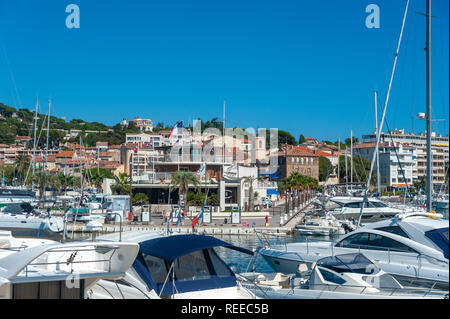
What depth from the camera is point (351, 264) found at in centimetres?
1047

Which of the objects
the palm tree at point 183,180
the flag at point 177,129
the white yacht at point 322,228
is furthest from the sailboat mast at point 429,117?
the flag at point 177,129

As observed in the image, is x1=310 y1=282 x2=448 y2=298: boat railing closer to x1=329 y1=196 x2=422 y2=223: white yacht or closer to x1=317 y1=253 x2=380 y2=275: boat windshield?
x1=317 y1=253 x2=380 y2=275: boat windshield

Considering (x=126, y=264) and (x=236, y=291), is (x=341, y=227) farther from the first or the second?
(x=126, y=264)

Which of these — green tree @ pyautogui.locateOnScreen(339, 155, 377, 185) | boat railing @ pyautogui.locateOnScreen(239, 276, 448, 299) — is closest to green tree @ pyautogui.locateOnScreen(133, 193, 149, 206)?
green tree @ pyautogui.locateOnScreen(339, 155, 377, 185)

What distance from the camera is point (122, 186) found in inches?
1869

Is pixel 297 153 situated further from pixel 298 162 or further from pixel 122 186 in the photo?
pixel 122 186

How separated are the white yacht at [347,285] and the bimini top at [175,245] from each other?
1.30m

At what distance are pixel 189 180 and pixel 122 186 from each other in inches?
334

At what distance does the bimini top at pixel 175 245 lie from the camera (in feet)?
29.3

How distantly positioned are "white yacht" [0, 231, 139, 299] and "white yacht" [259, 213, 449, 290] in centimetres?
684

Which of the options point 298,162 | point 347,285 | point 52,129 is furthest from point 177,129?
point 52,129

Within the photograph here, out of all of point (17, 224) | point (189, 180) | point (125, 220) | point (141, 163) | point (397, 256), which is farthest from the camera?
point (141, 163)
